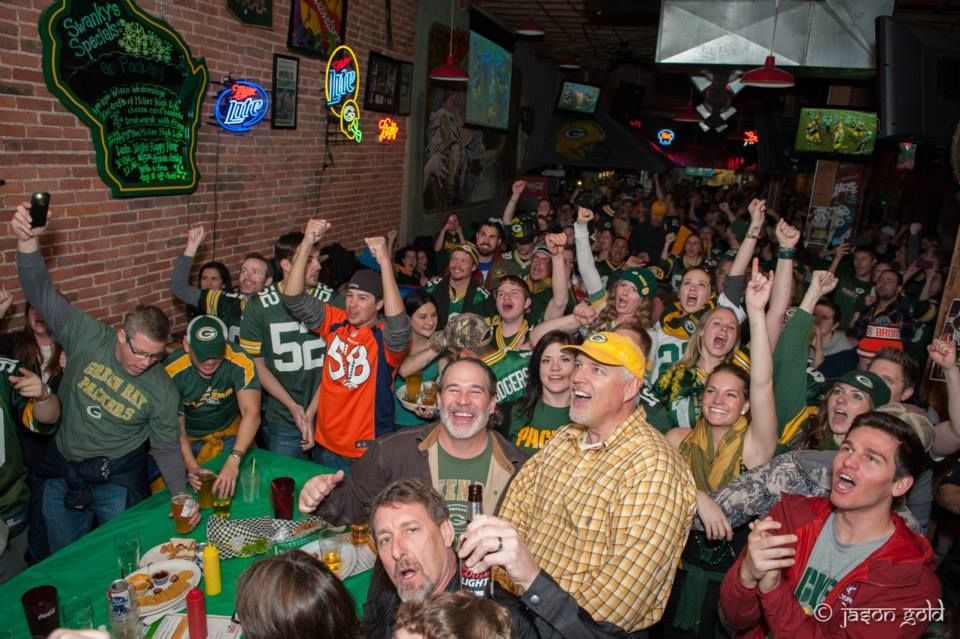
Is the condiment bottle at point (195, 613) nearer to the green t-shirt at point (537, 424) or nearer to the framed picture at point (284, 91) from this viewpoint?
the green t-shirt at point (537, 424)

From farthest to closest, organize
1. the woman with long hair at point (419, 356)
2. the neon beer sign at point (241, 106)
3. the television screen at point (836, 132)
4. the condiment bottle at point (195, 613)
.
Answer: the television screen at point (836, 132), the neon beer sign at point (241, 106), the woman with long hair at point (419, 356), the condiment bottle at point (195, 613)

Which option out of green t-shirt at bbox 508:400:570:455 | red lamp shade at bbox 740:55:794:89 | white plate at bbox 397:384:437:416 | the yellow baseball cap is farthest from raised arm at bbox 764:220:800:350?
red lamp shade at bbox 740:55:794:89

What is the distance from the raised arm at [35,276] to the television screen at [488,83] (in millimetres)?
9307

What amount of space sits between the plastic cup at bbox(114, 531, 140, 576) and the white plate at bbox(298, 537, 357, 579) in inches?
25.0

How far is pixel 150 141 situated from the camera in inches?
191

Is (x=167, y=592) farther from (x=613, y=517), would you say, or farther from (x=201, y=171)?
(x=201, y=171)

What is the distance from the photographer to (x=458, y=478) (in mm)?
2746

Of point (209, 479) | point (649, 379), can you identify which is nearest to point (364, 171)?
point (649, 379)

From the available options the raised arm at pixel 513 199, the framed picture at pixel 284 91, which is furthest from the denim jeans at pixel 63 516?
the raised arm at pixel 513 199

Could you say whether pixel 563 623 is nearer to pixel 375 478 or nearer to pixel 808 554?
pixel 808 554

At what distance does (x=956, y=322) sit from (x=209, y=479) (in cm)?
436

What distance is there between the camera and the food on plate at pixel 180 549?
271 cm

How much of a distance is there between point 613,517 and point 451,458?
0.87 metres

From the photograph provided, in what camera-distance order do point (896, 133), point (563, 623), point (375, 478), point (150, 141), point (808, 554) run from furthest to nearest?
point (896, 133)
point (150, 141)
point (375, 478)
point (808, 554)
point (563, 623)
